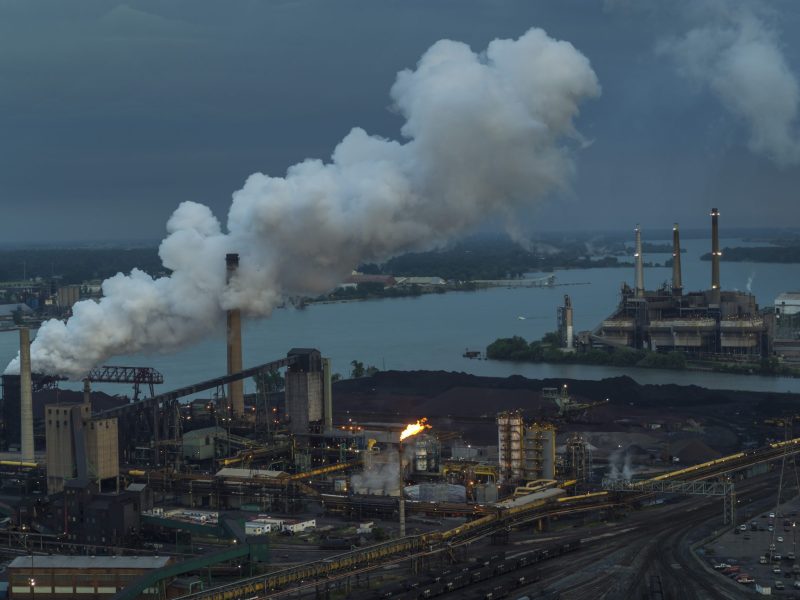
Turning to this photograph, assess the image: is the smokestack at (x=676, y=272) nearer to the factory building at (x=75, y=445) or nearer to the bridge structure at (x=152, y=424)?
the bridge structure at (x=152, y=424)

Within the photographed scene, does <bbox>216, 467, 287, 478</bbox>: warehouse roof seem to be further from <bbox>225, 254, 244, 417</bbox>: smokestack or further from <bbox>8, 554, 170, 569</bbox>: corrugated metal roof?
<bbox>8, 554, 170, 569</bbox>: corrugated metal roof

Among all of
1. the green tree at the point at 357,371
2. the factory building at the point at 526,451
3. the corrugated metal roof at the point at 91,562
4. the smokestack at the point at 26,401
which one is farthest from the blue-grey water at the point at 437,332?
the corrugated metal roof at the point at 91,562

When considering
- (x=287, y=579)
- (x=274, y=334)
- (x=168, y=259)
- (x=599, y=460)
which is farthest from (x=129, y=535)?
(x=274, y=334)

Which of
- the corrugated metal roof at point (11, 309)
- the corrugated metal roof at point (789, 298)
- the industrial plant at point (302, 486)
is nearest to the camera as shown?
the industrial plant at point (302, 486)

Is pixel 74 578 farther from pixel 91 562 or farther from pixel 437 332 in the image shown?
pixel 437 332

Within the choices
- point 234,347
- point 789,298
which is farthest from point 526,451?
point 789,298
